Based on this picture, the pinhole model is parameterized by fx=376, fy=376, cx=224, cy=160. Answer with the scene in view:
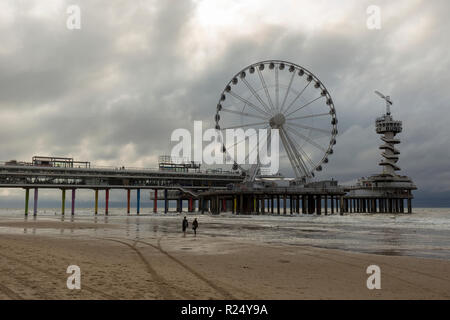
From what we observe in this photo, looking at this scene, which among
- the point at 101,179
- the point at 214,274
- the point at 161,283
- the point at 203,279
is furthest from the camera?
the point at 101,179

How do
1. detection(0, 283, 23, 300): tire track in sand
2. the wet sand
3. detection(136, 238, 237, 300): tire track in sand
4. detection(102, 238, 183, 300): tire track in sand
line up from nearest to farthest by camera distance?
detection(0, 283, 23, 300): tire track in sand < detection(102, 238, 183, 300): tire track in sand < detection(136, 238, 237, 300): tire track in sand < the wet sand

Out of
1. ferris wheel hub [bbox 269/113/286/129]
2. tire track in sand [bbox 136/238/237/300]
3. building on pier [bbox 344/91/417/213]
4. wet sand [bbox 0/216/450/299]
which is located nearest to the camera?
tire track in sand [bbox 136/238/237/300]

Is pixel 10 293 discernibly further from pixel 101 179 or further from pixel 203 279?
pixel 101 179

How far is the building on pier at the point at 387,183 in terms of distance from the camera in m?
101

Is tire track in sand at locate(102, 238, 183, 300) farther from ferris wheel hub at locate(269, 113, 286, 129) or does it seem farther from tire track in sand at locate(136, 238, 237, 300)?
ferris wheel hub at locate(269, 113, 286, 129)

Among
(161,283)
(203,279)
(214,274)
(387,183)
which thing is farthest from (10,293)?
(387,183)

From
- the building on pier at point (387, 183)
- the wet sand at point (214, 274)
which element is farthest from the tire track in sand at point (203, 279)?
the building on pier at point (387, 183)

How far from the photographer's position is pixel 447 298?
9453mm

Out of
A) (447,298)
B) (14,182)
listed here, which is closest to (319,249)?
(447,298)

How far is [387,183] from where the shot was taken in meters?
102

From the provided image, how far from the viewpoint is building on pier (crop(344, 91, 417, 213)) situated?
101 meters

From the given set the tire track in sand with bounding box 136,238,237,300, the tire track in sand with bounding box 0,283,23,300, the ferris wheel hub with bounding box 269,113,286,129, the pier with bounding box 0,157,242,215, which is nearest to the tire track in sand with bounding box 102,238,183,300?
the tire track in sand with bounding box 136,238,237,300
